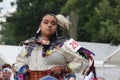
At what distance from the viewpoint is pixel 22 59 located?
17.4 ft

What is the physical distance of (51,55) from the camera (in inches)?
202

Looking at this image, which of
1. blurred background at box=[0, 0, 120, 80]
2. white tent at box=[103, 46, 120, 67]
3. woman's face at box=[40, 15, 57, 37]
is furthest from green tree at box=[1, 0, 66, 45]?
woman's face at box=[40, 15, 57, 37]

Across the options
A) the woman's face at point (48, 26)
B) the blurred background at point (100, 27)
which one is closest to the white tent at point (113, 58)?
the blurred background at point (100, 27)

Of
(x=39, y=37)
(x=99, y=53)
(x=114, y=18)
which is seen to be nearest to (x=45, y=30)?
(x=39, y=37)

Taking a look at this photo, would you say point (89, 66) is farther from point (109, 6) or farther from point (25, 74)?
point (109, 6)

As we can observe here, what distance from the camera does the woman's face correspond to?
204 inches

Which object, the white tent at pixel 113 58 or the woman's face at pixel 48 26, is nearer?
the woman's face at pixel 48 26

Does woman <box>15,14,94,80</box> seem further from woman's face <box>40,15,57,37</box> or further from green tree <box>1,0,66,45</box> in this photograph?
green tree <box>1,0,66,45</box>

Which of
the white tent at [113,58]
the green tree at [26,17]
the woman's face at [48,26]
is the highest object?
the green tree at [26,17]

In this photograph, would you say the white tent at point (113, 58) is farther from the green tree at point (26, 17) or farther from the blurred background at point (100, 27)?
the green tree at point (26, 17)

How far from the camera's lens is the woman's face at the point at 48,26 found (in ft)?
17.0

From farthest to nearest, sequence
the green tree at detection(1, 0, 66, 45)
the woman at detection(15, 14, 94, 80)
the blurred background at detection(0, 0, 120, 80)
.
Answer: the green tree at detection(1, 0, 66, 45)
the blurred background at detection(0, 0, 120, 80)
the woman at detection(15, 14, 94, 80)

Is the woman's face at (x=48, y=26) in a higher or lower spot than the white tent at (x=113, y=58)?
higher

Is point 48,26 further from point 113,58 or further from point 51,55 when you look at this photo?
point 113,58
